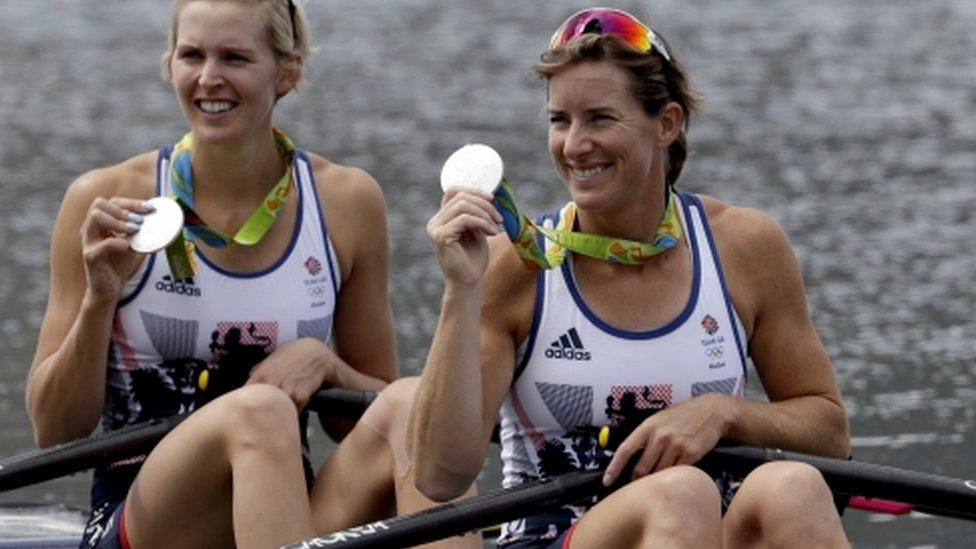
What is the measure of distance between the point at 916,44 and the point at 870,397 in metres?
7.35

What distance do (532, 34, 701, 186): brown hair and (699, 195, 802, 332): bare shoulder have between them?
0.67 ft

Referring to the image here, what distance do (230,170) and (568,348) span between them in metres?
0.94

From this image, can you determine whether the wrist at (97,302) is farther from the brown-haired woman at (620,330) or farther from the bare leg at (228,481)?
the brown-haired woman at (620,330)

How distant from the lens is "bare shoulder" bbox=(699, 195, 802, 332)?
4.28 metres

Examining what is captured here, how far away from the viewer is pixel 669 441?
4.06 metres

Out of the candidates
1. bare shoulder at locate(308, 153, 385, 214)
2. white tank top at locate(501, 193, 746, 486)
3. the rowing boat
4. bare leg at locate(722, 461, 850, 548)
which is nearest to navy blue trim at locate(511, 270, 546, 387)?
white tank top at locate(501, 193, 746, 486)

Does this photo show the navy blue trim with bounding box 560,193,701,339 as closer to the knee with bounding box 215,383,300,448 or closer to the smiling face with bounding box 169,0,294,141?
the knee with bounding box 215,383,300,448

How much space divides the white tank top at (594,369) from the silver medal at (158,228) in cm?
68

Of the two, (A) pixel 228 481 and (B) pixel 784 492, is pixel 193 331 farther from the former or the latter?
(B) pixel 784 492

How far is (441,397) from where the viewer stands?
3.99m

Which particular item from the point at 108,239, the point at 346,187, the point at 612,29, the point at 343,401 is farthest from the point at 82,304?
the point at 612,29

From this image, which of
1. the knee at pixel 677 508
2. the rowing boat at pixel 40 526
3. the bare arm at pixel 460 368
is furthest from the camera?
the rowing boat at pixel 40 526

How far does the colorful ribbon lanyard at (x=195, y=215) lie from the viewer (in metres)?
4.58

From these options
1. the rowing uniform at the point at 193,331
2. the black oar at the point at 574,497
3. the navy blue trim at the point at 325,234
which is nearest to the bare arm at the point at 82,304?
the rowing uniform at the point at 193,331
